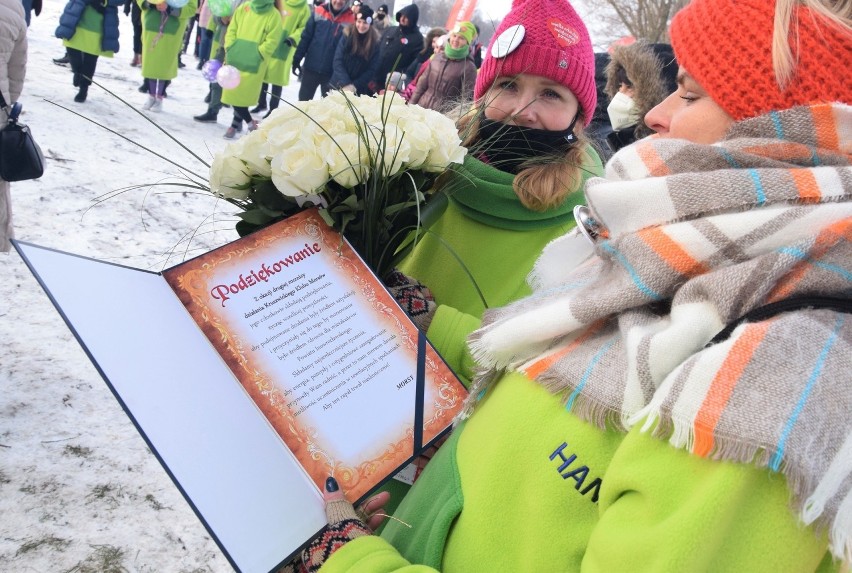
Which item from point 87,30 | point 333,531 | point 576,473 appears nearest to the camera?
point 576,473

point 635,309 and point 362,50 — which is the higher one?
point 635,309

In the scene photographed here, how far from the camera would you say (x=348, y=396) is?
1.20 metres

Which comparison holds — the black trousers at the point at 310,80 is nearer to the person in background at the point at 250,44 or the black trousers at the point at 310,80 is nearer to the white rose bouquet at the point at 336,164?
the person in background at the point at 250,44

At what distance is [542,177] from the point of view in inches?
70.8

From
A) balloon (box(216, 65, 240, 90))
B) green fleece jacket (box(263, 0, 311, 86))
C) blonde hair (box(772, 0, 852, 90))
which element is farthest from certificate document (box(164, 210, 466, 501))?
green fleece jacket (box(263, 0, 311, 86))

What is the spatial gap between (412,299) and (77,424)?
2021mm

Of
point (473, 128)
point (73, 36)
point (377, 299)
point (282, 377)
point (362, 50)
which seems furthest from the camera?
point (362, 50)

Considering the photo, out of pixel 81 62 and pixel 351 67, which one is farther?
pixel 351 67

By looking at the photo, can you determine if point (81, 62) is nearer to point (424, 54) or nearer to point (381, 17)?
point (424, 54)

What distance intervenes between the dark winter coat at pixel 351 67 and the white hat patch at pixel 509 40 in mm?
6613

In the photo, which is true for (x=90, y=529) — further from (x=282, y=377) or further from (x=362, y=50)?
(x=362, y=50)

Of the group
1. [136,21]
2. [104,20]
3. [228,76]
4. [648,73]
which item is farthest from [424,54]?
[648,73]

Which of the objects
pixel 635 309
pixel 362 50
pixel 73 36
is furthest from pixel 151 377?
pixel 362 50

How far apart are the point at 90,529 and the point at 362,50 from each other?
7267 millimetres
